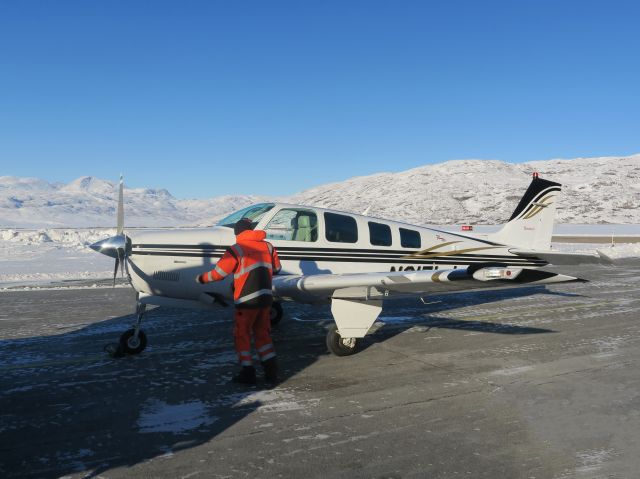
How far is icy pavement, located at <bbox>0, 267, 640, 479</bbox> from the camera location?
160 inches

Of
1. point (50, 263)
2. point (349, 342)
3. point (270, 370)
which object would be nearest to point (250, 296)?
point (270, 370)

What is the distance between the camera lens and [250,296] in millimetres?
6203

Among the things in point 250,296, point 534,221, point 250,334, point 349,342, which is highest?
point 534,221

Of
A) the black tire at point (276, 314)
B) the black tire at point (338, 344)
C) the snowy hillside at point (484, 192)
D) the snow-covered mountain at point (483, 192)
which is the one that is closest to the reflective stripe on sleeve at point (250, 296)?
the black tire at point (338, 344)

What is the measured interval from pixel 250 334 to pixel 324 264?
8.15 feet

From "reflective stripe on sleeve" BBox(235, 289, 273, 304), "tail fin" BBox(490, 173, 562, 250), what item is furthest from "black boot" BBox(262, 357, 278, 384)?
"tail fin" BBox(490, 173, 562, 250)

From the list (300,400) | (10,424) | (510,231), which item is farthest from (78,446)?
(510,231)

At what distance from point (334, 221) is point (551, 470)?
17.6ft

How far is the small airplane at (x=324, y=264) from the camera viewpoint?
6645 millimetres

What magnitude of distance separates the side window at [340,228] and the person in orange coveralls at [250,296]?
7.59 ft

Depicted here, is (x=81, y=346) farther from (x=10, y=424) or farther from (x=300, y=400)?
(x=300, y=400)

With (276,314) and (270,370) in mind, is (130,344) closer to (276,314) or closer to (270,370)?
(270,370)

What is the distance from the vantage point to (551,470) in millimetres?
3918

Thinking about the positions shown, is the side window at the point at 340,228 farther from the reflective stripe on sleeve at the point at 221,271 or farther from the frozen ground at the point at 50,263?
the frozen ground at the point at 50,263
